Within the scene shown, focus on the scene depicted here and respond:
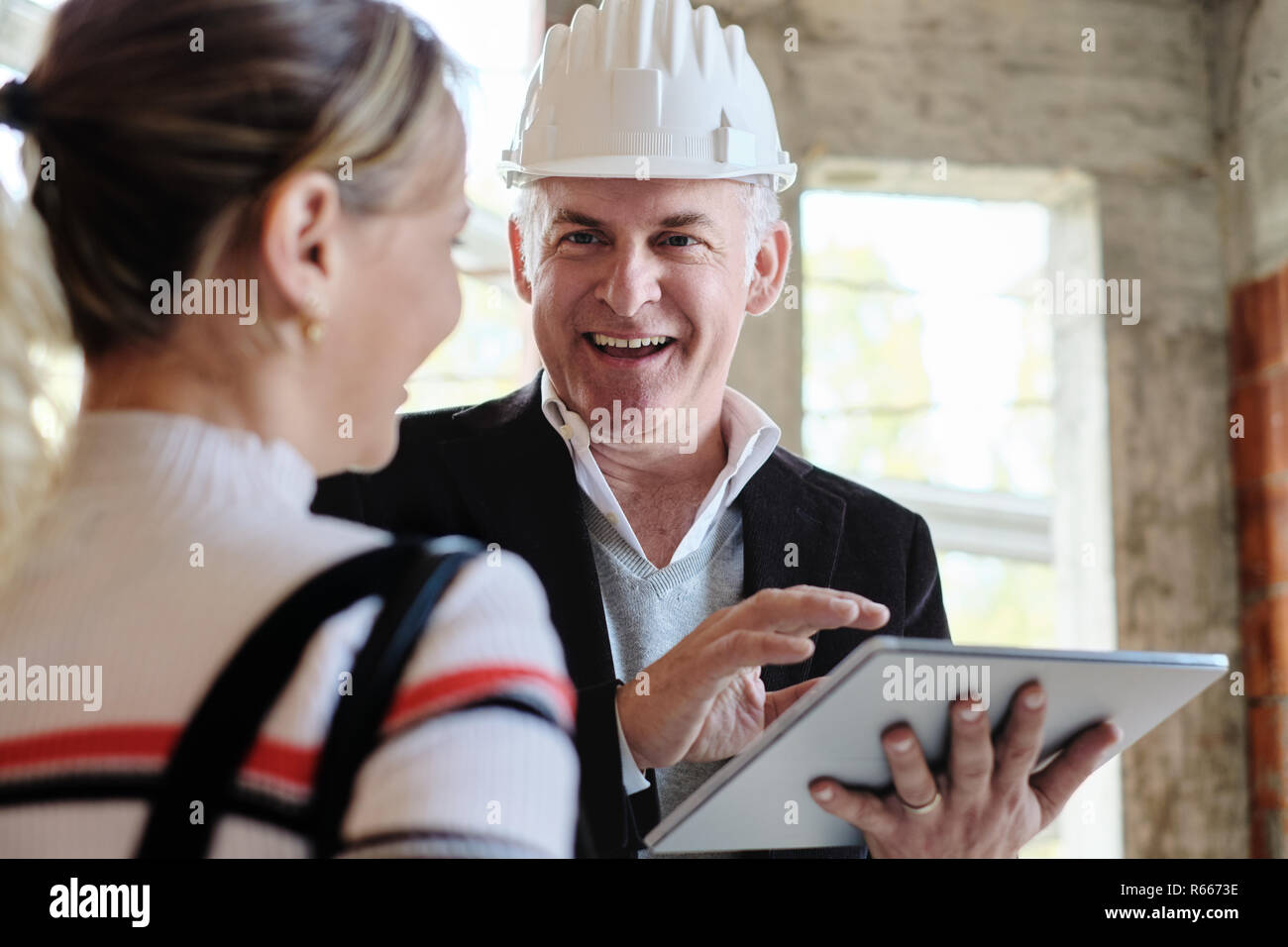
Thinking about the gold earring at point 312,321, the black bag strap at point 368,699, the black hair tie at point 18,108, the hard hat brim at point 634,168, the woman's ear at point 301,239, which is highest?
the hard hat brim at point 634,168

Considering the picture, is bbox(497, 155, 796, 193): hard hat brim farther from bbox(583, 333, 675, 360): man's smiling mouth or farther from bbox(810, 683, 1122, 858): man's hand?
bbox(810, 683, 1122, 858): man's hand

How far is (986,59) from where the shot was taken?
2.76 metres

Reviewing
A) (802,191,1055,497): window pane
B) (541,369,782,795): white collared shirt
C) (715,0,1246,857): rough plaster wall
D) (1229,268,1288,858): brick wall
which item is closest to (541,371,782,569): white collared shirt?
(541,369,782,795): white collared shirt

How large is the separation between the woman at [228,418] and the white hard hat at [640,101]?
101 centimetres

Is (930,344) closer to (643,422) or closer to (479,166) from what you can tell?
(643,422)

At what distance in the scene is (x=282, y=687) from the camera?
585 mm

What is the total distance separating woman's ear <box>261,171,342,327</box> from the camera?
751 millimetres

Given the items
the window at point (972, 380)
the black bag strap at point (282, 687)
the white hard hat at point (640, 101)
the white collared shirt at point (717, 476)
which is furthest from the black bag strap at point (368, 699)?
the window at point (972, 380)

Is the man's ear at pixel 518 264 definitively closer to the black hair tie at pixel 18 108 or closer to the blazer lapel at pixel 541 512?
the blazer lapel at pixel 541 512

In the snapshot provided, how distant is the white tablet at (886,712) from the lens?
0.97 metres

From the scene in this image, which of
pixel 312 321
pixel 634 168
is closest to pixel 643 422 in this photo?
pixel 634 168

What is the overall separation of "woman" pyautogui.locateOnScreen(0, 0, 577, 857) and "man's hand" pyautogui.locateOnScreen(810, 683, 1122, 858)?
23.5 inches
